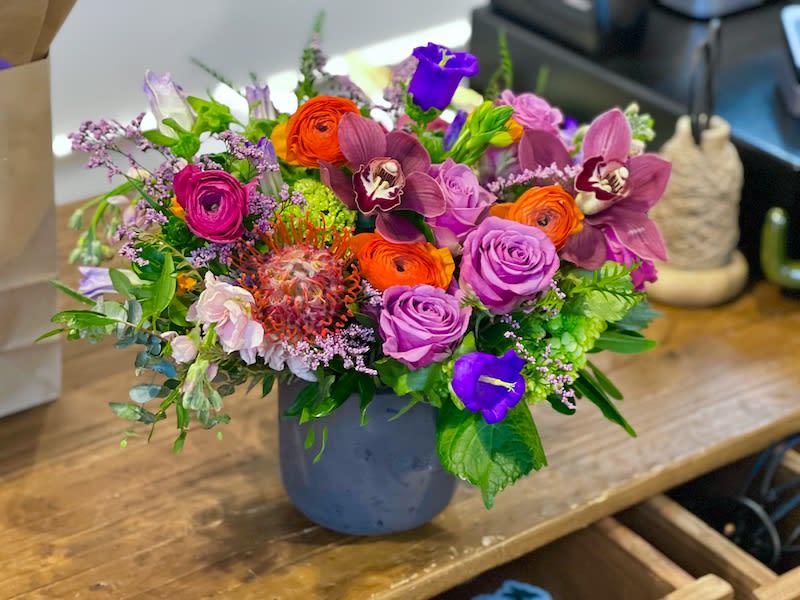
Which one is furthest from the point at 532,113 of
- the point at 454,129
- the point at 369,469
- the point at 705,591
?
the point at 705,591

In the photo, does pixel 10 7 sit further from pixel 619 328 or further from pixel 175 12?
pixel 175 12

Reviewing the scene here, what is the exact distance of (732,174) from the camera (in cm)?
117

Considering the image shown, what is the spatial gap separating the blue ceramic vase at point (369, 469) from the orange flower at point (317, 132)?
16cm

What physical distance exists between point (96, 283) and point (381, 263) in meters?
→ 0.21

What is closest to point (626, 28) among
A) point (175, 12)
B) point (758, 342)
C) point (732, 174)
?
point (732, 174)

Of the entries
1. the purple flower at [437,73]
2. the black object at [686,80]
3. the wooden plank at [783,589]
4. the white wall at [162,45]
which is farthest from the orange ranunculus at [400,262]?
the white wall at [162,45]

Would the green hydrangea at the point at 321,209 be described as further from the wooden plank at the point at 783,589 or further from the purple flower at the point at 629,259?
the wooden plank at the point at 783,589

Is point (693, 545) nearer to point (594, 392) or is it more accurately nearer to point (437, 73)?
point (594, 392)

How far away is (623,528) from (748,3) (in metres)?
0.88

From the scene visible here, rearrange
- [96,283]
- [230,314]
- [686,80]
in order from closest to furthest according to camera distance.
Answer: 1. [230,314]
2. [96,283]
3. [686,80]

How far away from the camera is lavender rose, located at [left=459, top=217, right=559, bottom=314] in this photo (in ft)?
2.19

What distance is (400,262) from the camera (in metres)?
0.69

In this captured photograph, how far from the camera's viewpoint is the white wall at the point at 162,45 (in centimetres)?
161

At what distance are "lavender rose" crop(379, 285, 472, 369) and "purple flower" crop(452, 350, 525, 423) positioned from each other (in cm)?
2
